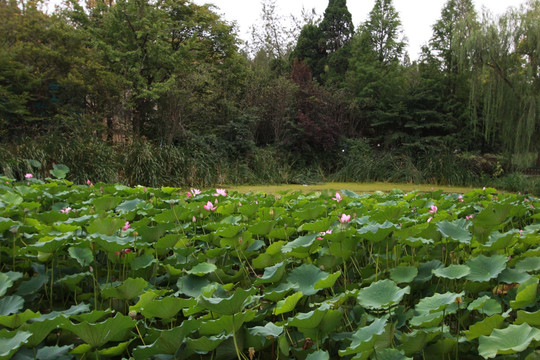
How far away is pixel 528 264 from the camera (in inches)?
48.4

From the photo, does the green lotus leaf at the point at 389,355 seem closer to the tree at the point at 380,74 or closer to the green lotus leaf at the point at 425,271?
the green lotus leaf at the point at 425,271

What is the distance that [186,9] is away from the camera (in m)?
10.9

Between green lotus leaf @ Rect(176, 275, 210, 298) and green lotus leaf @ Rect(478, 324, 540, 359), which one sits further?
green lotus leaf @ Rect(176, 275, 210, 298)

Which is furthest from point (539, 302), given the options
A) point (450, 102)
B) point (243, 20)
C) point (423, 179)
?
point (243, 20)

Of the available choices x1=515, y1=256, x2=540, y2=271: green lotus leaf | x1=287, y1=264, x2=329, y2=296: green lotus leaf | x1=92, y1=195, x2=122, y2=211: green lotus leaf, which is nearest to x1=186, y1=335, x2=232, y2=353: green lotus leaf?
x1=287, y1=264, x2=329, y2=296: green lotus leaf

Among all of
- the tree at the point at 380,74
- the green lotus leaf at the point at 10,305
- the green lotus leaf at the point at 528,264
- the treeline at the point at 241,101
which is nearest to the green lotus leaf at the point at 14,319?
the green lotus leaf at the point at 10,305

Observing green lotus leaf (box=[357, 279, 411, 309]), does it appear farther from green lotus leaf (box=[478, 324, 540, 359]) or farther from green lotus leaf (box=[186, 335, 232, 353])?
green lotus leaf (box=[186, 335, 232, 353])

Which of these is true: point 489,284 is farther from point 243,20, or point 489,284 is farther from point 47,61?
point 243,20

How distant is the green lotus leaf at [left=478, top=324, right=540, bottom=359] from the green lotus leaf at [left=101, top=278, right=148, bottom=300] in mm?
791

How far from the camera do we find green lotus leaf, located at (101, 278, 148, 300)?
40.1 inches

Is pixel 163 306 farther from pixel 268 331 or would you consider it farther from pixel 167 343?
pixel 268 331

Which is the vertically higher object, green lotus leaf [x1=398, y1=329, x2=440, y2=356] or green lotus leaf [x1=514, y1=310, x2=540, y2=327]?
green lotus leaf [x1=514, y1=310, x2=540, y2=327]

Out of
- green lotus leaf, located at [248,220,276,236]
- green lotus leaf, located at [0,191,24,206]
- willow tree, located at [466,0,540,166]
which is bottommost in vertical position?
green lotus leaf, located at [248,220,276,236]

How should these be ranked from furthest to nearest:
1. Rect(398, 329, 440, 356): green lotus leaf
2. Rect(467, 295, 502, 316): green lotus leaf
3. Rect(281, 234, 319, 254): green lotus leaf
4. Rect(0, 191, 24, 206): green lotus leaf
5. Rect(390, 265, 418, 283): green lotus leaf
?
Rect(0, 191, 24, 206): green lotus leaf
Rect(281, 234, 319, 254): green lotus leaf
Rect(390, 265, 418, 283): green lotus leaf
Rect(467, 295, 502, 316): green lotus leaf
Rect(398, 329, 440, 356): green lotus leaf
